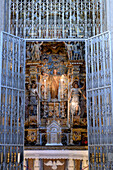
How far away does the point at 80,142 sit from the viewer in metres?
18.6

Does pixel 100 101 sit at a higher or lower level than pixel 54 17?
lower

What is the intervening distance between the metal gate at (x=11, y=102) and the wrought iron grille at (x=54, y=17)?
2.25 feet

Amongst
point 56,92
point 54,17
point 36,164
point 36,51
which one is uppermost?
point 54,17

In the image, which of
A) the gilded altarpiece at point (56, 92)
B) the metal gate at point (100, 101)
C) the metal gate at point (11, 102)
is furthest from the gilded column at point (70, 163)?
the metal gate at point (11, 102)

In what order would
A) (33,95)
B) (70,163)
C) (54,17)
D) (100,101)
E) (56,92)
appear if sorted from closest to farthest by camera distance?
(100,101) → (54,17) → (70,163) → (33,95) → (56,92)

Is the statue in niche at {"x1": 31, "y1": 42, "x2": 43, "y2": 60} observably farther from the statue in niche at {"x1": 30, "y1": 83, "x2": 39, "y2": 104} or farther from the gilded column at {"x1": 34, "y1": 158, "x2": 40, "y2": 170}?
the gilded column at {"x1": 34, "y1": 158, "x2": 40, "y2": 170}

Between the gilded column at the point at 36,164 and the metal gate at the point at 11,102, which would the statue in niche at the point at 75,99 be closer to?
the gilded column at the point at 36,164

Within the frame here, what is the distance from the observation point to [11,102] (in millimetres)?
13758

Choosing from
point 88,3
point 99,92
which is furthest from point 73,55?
point 99,92

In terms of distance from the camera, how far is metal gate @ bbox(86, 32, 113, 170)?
13211 mm

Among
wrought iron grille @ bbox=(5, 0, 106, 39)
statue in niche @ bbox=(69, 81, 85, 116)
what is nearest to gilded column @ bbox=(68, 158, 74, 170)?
statue in niche @ bbox=(69, 81, 85, 116)

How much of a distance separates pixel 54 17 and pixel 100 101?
378cm

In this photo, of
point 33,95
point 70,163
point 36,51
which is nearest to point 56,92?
point 33,95

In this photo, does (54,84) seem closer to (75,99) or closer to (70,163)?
(75,99)
